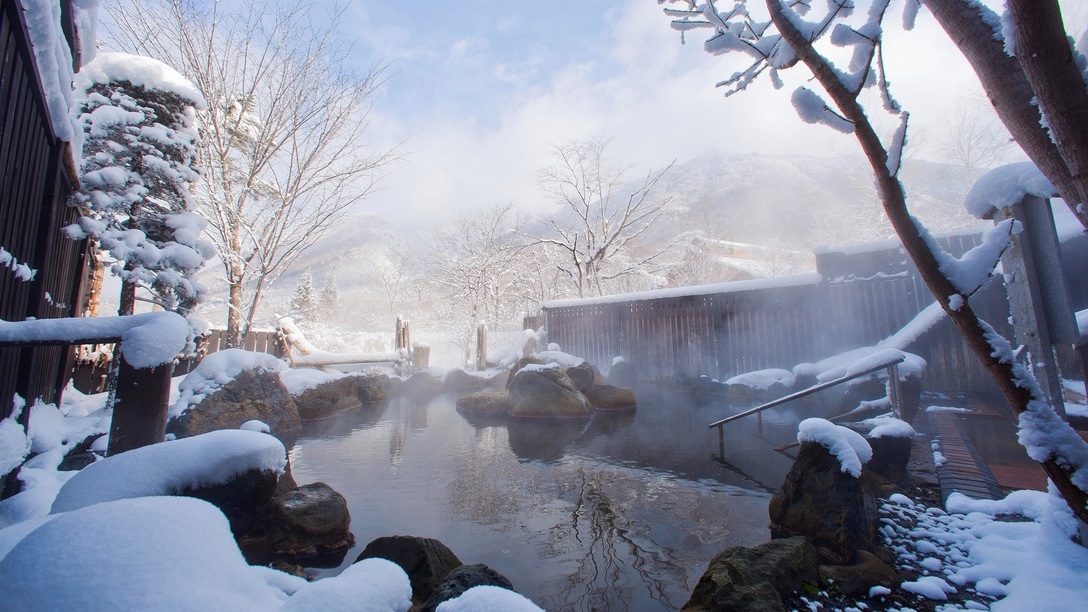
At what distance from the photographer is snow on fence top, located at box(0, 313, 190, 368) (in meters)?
2.12

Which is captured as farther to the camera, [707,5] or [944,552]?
[944,552]

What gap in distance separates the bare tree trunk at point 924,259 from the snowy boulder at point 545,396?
7.60 metres

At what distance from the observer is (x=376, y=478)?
17.7 ft

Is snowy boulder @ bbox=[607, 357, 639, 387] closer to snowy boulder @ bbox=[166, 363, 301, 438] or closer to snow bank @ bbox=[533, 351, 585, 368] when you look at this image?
snow bank @ bbox=[533, 351, 585, 368]

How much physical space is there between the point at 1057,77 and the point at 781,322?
38.1 feet

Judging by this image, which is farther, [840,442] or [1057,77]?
[840,442]

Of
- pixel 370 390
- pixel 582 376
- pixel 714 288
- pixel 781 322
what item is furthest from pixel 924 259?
pixel 370 390

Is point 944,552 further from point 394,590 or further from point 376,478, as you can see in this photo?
point 376,478

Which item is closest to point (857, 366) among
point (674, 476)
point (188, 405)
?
point (674, 476)

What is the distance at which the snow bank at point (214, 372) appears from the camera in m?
6.44

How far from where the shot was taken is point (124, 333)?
2.29 meters

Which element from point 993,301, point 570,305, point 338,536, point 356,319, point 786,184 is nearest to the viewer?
point 338,536

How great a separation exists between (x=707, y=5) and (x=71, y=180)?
254 inches

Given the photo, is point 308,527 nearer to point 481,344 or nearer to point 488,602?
point 488,602
